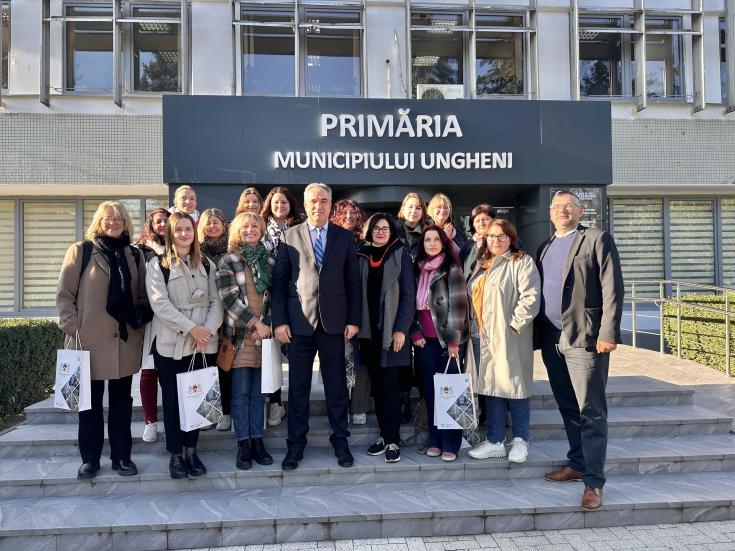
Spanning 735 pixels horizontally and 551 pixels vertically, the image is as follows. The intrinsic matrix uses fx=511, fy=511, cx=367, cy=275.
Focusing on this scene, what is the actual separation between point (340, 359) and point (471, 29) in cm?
909

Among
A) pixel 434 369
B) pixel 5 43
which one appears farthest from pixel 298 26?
pixel 434 369

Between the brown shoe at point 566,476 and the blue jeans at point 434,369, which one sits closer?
the brown shoe at point 566,476

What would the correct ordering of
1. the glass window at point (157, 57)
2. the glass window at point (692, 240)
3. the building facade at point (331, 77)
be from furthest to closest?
the glass window at point (692, 240)
the glass window at point (157, 57)
the building facade at point (331, 77)

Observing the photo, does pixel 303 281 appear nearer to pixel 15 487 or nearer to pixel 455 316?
pixel 455 316

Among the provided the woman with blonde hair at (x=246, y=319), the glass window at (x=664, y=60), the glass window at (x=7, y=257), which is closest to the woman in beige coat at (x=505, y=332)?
the woman with blonde hair at (x=246, y=319)

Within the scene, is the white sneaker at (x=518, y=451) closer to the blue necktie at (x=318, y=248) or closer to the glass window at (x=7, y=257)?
the blue necktie at (x=318, y=248)

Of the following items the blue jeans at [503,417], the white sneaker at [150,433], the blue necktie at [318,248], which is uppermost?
the blue necktie at [318,248]

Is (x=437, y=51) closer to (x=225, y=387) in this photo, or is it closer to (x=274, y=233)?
(x=274, y=233)

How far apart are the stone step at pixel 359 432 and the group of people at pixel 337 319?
0.95ft

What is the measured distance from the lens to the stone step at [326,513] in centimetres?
324

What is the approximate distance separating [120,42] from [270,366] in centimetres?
904

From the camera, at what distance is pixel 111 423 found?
12.1 feet

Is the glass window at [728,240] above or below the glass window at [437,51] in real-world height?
below

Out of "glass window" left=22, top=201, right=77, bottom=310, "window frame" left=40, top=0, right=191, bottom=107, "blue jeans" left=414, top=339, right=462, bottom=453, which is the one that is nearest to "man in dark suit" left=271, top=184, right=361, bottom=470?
"blue jeans" left=414, top=339, right=462, bottom=453
